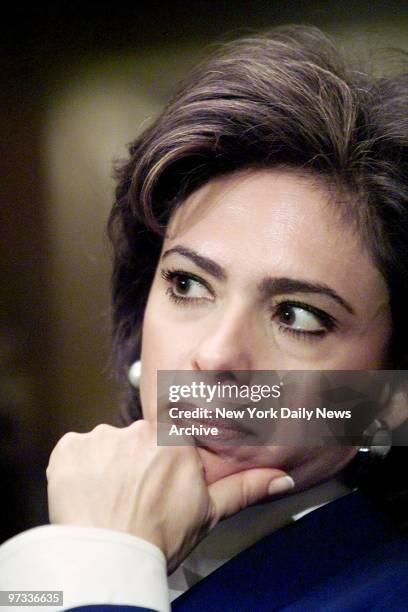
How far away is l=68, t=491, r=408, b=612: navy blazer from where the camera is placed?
0.78 metres

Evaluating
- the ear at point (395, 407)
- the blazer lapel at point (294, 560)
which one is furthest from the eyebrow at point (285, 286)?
the blazer lapel at point (294, 560)

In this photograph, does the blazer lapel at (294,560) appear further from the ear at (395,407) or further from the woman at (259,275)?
the ear at (395,407)

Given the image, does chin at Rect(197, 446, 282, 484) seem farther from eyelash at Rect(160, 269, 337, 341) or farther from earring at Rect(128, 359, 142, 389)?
earring at Rect(128, 359, 142, 389)

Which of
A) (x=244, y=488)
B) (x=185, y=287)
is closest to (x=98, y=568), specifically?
(x=244, y=488)

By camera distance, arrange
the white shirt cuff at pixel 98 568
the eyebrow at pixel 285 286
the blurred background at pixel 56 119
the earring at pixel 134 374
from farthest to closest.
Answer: the earring at pixel 134 374, the blurred background at pixel 56 119, the eyebrow at pixel 285 286, the white shirt cuff at pixel 98 568

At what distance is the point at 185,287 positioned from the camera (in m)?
0.90

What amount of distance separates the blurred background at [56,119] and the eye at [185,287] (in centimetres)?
17

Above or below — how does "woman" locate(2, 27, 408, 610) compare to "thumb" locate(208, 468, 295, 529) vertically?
above

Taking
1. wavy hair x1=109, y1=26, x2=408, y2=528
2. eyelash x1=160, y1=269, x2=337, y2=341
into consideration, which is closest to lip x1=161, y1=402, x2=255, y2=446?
eyelash x1=160, y1=269, x2=337, y2=341

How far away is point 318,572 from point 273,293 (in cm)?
32

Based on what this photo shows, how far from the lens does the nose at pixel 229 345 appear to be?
2.70ft

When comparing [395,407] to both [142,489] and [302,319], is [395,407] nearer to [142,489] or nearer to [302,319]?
[302,319]

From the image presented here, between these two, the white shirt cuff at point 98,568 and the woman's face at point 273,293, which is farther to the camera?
the woman's face at point 273,293

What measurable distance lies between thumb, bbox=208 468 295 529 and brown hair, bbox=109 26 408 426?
0.21 m
